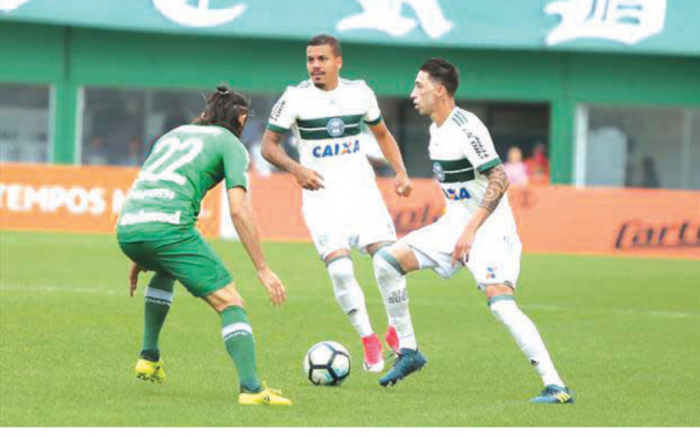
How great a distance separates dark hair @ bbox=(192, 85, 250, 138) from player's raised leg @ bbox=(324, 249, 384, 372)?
2489 millimetres

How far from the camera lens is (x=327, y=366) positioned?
11.0 metres

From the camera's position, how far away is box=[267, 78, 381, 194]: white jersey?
12508 mm

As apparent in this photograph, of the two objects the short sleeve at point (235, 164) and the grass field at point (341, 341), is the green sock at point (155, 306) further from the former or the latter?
the short sleeve at point (235, 164)

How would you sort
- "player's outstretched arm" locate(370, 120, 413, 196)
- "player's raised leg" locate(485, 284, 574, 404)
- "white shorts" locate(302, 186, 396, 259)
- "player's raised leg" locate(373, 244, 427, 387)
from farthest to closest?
1. "player's outstretched arm" locate(370, 120, 413, 196)
2. "white shorts" locate(302, 186, 396, 259)
3. "player's raised leg" locate(373, 244, 427, 387)
4. "player's raised leg" locate(485, 284, 574, 404)

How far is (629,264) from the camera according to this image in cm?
2580

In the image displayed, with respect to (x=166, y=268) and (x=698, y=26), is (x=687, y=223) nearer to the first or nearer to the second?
(x=698, y=26)

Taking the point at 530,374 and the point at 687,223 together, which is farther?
the point at 687,223

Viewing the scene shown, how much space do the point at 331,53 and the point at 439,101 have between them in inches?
70.4

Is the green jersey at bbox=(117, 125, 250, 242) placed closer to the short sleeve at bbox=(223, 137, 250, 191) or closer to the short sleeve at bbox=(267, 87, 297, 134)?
the short sleeve at bbox=(223, 137, 250, 191)

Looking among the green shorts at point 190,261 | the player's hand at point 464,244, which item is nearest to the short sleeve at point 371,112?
the player's hand at point 464,244

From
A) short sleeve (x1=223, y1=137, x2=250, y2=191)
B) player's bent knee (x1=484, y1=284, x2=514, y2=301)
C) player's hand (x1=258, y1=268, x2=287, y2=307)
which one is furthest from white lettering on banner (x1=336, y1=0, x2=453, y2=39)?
player's hand (x1=258, y1=268, x2=287, y2=307)

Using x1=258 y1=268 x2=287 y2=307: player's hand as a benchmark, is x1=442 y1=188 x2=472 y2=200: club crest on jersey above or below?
above

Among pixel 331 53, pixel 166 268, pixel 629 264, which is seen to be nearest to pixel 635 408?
pixel 166 268
